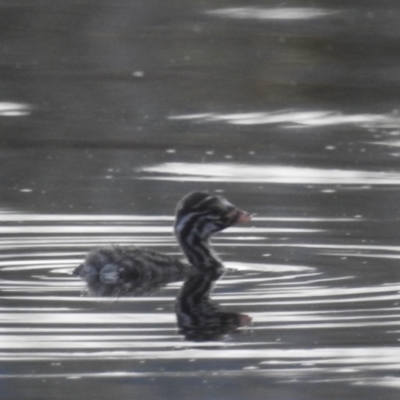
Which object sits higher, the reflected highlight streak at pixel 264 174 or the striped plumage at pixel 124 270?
the striped plumage at pixel 124 270

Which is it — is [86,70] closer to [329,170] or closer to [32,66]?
[32,66]

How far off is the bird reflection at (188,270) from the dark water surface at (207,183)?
0.10 metres

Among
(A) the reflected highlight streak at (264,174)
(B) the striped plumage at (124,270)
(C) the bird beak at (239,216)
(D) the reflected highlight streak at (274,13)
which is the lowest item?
(A) the reflected highlight streak at (264,174)

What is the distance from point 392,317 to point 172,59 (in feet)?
34.7

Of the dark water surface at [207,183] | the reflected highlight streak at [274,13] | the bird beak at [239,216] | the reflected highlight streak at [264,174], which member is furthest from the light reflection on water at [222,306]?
the reflected highlight streak at [274,13]

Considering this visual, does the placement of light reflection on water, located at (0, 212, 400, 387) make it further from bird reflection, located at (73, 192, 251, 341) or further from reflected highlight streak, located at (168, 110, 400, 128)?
reflected highlight streak, located at (168, 110, 400, 128)

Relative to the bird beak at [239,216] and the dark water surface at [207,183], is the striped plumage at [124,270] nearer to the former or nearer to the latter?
the dark water surface at [207,183]

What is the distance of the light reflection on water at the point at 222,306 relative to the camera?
7.02m

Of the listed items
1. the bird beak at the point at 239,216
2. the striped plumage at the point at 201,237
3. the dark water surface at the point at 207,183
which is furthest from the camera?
the bird beak at the point at 239,216

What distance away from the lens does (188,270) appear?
9.48 m

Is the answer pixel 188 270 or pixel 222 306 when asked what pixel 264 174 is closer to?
pixel 188 270

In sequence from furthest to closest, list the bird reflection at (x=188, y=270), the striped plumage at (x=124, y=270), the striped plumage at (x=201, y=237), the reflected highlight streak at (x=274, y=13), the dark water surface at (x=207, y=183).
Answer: the reflected highlight streak at (x=274, y=13) < the striped plumage at (x=124, y=270) < the striped plumage at (x=201, y=237) < the bird reflection at (x=188, y=270) < the dark water surface at (x=207, y=183)

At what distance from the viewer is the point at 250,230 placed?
10383mm

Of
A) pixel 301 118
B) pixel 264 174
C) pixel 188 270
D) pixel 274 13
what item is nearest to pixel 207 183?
pixel 264 174
